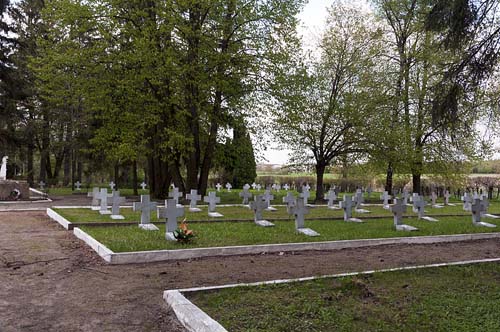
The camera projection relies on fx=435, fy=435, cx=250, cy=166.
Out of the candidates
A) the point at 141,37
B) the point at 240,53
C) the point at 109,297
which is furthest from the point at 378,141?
the point at 109,297

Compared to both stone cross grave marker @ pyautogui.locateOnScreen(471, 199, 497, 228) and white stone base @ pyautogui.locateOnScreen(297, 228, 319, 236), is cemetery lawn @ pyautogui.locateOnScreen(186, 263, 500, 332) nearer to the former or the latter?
white stone base @ pyautogui.locateOnScreen(297, 228, 319, 236)

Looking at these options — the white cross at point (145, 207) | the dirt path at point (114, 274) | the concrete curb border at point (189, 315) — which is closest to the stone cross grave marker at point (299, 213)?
the dirt path at point (114, 274)

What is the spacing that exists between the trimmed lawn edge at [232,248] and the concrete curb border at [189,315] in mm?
2234

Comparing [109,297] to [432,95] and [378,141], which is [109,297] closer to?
[432,95]

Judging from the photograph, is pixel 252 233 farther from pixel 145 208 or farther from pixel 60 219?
pixel 60 219

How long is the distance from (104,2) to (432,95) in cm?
1365

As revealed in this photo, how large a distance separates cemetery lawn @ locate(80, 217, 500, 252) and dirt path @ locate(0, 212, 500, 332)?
642mm

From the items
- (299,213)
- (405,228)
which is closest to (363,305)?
(299,213)

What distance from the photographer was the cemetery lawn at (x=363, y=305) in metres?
4.03

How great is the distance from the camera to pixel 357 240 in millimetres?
9016

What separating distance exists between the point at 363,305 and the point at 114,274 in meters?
3.43

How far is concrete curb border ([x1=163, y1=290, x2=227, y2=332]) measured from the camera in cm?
384

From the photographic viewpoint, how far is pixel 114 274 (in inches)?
239

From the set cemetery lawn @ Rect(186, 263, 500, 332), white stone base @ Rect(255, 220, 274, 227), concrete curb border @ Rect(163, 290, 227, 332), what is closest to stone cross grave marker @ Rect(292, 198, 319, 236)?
white stone base @ Rect(255, 220, 274, 227)
